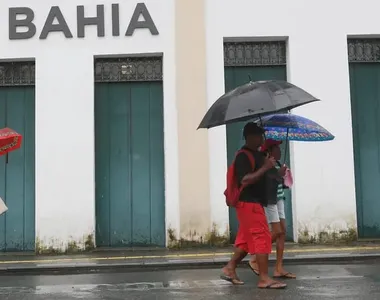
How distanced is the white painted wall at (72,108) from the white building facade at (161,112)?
22mm

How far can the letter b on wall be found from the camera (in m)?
10.5

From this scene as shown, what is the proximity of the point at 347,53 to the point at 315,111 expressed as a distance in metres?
1.30

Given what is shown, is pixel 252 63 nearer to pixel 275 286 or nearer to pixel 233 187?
pixel 233 187

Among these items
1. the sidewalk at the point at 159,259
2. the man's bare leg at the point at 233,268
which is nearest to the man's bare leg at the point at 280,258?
the man's bare leg at the point at 233,268

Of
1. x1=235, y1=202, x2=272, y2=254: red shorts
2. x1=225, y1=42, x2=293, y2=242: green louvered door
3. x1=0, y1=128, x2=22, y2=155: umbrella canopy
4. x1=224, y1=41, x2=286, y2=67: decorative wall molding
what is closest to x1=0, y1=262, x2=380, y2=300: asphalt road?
x1=235, y1=202, x2=272, y2=254: red shorts

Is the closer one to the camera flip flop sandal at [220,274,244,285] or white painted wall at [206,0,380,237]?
flip flop sandal at [220,274,244,285]

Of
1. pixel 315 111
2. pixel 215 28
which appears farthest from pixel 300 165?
pixel 215 28

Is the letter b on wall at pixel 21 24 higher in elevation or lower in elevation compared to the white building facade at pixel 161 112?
higher

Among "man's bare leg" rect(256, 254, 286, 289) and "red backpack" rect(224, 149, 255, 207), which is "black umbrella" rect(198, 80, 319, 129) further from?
"man's bare leg" rect(256, 254, 286, 289)

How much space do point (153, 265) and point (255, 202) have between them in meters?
2.94

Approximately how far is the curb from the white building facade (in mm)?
1682

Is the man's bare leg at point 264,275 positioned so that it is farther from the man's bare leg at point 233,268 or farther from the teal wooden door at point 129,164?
the teal wooden door at point 129,164

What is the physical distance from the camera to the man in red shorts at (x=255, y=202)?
596 cm

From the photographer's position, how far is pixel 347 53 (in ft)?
34.6
